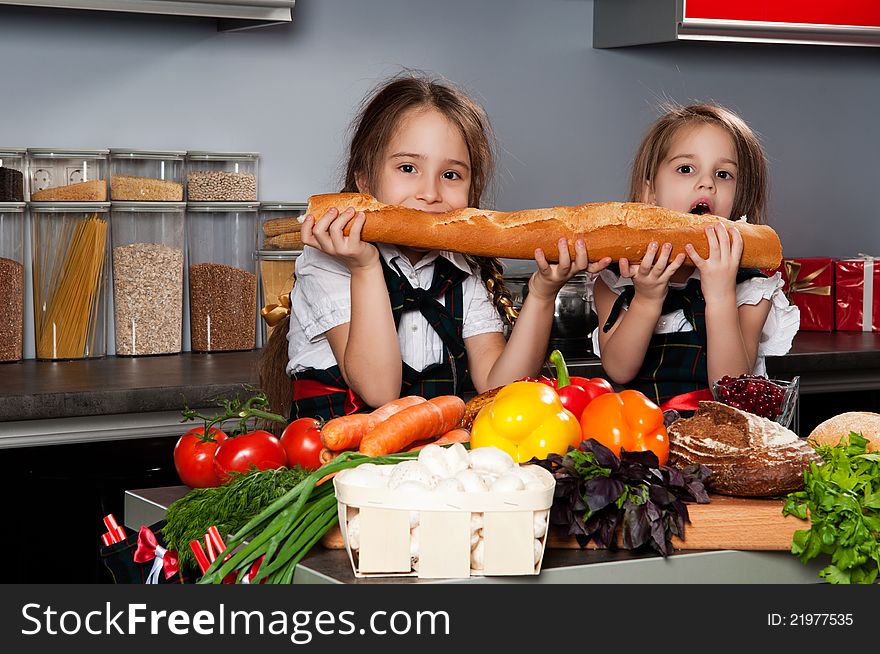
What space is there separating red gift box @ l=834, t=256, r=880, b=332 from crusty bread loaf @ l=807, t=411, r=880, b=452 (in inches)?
63.8

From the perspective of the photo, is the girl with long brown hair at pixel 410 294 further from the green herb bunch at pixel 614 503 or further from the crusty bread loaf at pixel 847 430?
the green herb bunch at pixel 614 503

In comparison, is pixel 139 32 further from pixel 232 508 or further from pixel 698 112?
pixel 232 508

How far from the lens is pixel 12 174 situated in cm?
198

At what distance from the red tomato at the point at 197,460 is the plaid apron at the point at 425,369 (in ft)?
1.37

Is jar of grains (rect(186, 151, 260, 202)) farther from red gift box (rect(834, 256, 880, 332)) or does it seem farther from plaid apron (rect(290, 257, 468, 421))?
red gift box (rect(834, 256, 880, 332))

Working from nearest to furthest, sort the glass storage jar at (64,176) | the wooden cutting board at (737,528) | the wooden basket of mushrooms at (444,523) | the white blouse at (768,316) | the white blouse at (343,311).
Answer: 1. the wooden basket of mushrooms at (444,523)
2. the wooden cutting board at (737,528)
3. the white blouse at (343,311)
4. the white blouse at (768,316)
5. the glass storage jar at (64,176)

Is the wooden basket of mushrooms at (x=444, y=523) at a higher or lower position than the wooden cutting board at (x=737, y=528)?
higher

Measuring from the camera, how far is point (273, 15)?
6.74ft

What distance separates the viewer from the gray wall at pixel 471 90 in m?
2.12

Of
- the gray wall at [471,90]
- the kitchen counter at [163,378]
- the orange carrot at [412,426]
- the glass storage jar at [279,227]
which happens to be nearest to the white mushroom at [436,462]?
the orange carrot at [412,426]

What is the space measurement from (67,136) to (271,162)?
0.41 meters

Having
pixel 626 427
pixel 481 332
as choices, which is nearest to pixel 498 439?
pixel 626 427

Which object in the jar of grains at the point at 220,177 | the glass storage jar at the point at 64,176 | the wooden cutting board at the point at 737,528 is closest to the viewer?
the wooden cutting board at the point at 737,528

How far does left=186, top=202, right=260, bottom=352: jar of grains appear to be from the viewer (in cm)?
216
